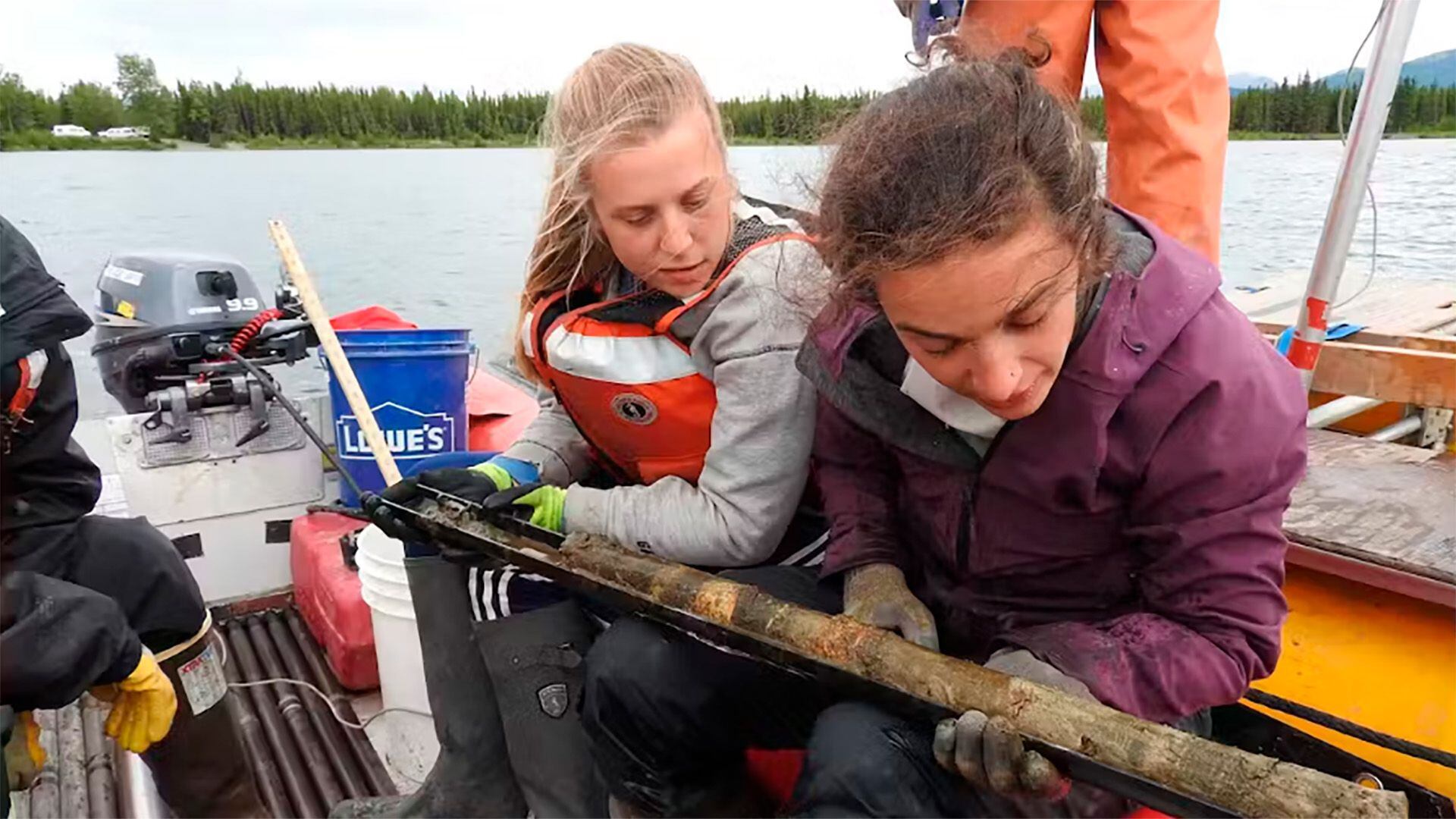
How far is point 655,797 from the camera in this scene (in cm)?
141

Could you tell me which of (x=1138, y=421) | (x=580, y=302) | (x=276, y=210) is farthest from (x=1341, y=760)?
(x=276, y=210)

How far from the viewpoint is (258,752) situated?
2.35 m

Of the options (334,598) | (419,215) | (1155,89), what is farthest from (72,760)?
(419,215)

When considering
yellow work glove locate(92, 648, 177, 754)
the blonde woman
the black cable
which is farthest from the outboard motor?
the blonde woman

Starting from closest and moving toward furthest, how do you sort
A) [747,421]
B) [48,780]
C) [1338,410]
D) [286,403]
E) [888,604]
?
[888,604]
[747,421]
[48,780]
[1338,410]
[286,403]

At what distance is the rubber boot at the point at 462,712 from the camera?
1.65 m

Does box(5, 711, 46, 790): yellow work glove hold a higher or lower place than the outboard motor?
lower

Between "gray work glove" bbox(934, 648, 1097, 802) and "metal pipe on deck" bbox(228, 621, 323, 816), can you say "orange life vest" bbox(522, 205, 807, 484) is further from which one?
"metal pipe on deck" bbox(228, 621, 323, 816)

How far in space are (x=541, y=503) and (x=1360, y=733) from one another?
114cm

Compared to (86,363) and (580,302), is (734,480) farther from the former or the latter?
(86,363)

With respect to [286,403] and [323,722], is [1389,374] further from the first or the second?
[286,403]

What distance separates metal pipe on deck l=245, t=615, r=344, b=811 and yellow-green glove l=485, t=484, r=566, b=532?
983 millimetres

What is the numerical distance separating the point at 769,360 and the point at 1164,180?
986mm

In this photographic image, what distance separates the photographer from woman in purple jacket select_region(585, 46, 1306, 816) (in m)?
0.99
